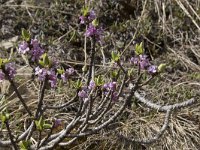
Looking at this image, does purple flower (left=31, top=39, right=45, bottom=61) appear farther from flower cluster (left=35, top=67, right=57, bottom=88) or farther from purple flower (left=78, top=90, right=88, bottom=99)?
purple flower (left=78, top=90, right=88, bottom=99)

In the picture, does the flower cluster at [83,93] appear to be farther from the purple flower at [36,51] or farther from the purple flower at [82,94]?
the purple flower at [36,51]

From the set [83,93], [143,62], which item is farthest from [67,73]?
[143,62]

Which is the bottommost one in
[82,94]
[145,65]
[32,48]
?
[82,94]

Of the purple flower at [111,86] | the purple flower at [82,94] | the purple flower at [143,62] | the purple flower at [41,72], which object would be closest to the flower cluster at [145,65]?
the purple flower at [143,62]

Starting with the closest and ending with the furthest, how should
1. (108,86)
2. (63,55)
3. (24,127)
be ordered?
(108,86), (24,127), (63,55)

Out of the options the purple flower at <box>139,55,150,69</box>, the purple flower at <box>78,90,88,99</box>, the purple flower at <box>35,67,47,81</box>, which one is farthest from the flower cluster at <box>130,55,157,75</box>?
the purple flower at <box>35,67,47,81</box>

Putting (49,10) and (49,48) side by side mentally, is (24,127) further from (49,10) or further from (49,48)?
(49,10)

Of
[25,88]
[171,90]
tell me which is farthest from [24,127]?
[171,90]

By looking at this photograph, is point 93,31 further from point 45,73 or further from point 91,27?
point 45,73
